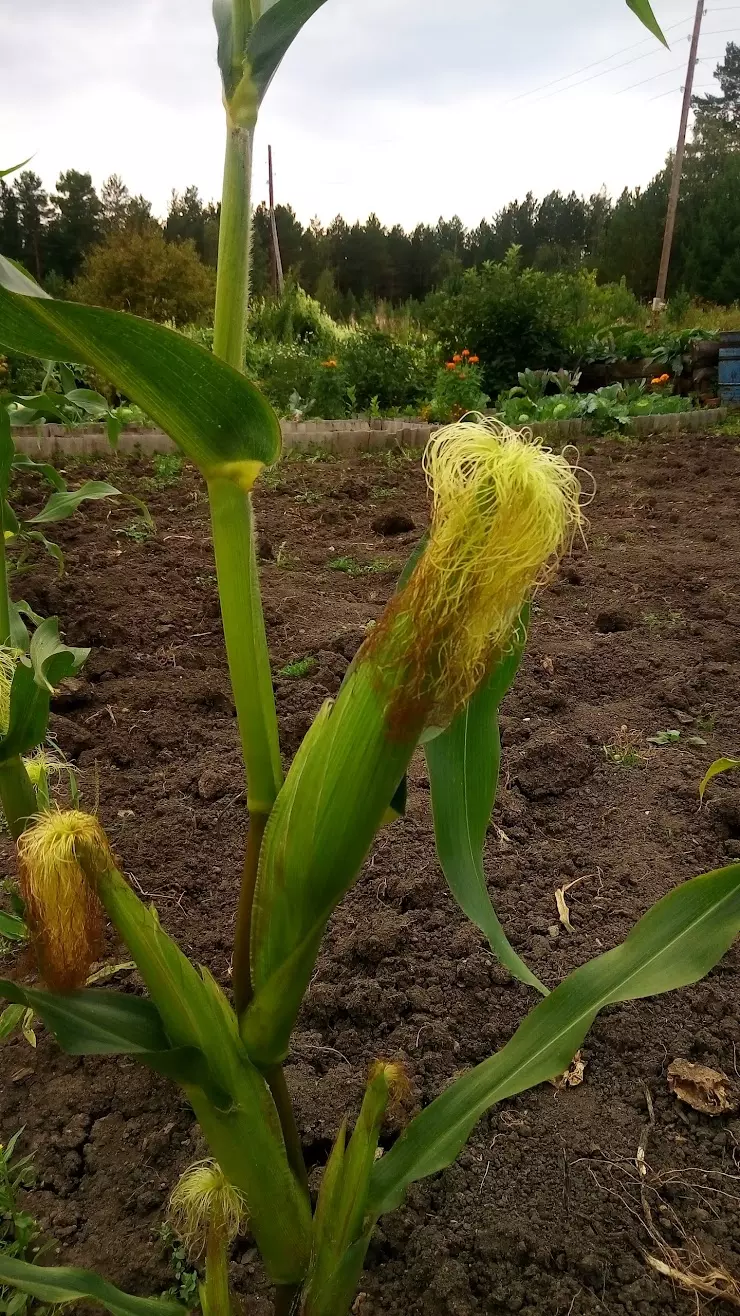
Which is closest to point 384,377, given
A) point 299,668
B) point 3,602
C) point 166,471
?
point 166,471

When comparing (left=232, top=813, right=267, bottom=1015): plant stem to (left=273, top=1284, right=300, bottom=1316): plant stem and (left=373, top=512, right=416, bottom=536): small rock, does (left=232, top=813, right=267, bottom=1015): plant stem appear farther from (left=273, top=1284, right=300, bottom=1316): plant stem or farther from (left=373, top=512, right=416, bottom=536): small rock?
(left=373, top=512, right=416, bottom=536): small rock

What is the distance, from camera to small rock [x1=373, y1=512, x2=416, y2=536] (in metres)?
3.90

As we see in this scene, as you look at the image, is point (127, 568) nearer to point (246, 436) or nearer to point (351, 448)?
point (246, 436)

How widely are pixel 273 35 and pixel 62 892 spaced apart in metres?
0.67

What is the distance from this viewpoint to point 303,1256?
779mm

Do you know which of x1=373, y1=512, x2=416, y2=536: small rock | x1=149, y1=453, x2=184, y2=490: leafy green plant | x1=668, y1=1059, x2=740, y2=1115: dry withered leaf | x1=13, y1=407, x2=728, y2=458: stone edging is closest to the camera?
x1=668, y1=1059, x2=740, y2=1115: dry withered leaf

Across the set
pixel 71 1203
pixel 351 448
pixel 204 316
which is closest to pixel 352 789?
pixel 71 1203

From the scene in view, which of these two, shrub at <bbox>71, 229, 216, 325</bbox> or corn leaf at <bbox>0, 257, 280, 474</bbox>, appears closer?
corn leaf at <bbox>0, 257, 280, 474</bbox>

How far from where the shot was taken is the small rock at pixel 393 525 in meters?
3.90

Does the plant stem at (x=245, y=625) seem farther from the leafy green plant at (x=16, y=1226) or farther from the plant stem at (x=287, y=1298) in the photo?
the leafy green plant at (x=16, y=1226)

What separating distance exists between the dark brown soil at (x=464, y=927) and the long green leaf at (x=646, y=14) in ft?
4.06

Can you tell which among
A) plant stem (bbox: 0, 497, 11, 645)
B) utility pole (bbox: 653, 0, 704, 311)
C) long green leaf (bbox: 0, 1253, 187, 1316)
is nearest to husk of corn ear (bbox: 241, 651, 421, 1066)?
long green leaf (bbox: 0, 1253, 187, 1316)

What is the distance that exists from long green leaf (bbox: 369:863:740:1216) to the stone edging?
3.89m

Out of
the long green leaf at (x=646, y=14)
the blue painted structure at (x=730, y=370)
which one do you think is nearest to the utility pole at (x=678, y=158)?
the blue painted structure at (x=730, y=370)
